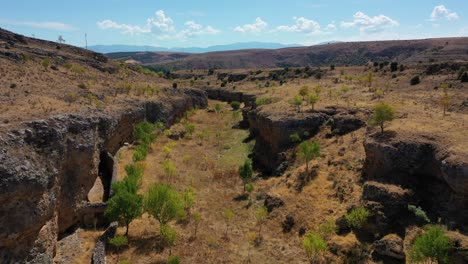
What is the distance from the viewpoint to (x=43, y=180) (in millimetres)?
23484

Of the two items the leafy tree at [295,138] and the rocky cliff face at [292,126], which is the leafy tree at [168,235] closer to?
the rocky cliff face at [292,126]

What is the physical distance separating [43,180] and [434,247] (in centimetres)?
2449

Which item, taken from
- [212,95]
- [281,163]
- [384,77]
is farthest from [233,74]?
[281,163]

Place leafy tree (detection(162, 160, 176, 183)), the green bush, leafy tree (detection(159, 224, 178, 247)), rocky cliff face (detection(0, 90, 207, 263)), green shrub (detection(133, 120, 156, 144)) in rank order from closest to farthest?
the green bush
rocky cliff face (detection(0, 90, 207, 263))
leafy tree (detection(159, 224, 178, 247))
leafy tree (detection(162, 160, 176, 183))
green shrub (detection(133, 120, 156, 144))

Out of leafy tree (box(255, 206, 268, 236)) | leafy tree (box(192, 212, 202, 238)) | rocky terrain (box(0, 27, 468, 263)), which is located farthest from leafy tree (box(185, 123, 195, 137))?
leafy tree (box(255, 206, 268, 236))

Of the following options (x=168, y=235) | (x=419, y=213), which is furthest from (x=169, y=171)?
(x=419, y=213)

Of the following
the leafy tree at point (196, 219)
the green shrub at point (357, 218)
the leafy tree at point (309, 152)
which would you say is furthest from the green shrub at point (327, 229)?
the leafy tree at point (309, 152)

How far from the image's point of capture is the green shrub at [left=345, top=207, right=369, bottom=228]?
87.5 ft

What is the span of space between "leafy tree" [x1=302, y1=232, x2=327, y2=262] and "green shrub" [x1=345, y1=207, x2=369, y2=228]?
336 cm

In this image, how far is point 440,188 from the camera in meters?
26.9

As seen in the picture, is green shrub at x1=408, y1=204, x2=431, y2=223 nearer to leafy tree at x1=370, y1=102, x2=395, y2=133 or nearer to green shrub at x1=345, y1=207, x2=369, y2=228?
green shrub at x1=345, y1=207, x2=369, y2=228

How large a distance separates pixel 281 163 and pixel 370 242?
17412 mm

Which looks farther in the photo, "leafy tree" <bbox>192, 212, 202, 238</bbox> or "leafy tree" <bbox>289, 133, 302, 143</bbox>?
"leafy tree" <bbox>289, 133, 302, 143</bbox>

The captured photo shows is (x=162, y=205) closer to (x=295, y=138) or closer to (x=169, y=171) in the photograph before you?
(x=169, y=171)
